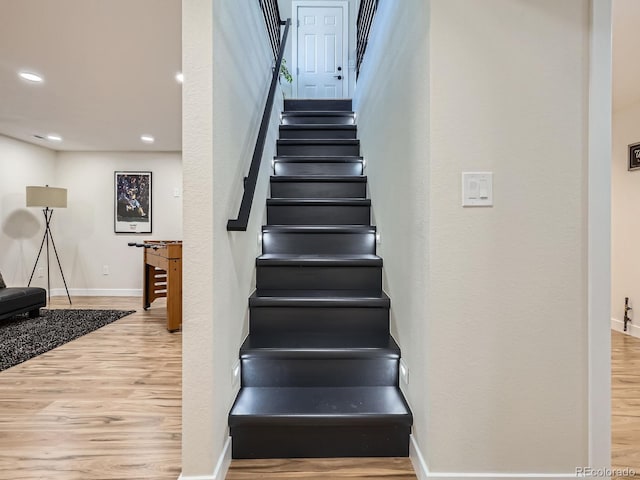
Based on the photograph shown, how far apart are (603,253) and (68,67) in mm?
3807

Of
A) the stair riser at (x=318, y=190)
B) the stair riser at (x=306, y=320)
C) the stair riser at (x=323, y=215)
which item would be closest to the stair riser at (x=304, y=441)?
the stair riser at (x=306, y=320)

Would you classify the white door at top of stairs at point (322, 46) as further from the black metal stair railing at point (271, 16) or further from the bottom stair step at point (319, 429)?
the bottom stair step at point (319, 429)

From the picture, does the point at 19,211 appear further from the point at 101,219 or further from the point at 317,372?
the point at 317,372

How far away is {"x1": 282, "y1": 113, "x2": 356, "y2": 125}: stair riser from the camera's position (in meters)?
3.78

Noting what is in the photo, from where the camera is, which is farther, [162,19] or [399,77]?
[162,19]

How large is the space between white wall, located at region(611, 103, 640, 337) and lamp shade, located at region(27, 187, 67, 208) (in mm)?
7200

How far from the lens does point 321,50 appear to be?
5230 millimetres

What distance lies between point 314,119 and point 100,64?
202cm

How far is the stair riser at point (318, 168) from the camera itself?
303 cm

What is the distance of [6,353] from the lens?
2832 millimetres

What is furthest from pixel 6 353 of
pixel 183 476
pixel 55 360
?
pixel 183 476

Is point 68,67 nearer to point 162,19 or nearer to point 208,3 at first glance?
point 162,19

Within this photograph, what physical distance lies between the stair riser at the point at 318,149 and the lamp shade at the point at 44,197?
3788 millimetres

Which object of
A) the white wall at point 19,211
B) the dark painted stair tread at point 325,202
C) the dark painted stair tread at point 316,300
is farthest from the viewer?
the white wall at point 19,211
